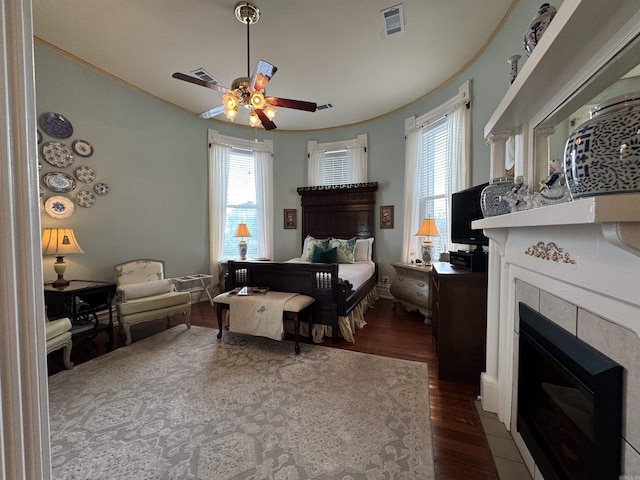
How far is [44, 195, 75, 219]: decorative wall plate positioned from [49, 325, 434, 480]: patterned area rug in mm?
1741

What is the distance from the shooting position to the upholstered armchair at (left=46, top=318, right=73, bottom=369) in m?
2.12

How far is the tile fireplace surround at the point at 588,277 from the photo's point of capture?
1.99 ft

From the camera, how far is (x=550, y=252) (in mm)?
1085

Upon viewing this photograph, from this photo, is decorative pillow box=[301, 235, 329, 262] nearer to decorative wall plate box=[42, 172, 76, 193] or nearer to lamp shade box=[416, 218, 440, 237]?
lamp shade box=[416, 218, 440, 237]

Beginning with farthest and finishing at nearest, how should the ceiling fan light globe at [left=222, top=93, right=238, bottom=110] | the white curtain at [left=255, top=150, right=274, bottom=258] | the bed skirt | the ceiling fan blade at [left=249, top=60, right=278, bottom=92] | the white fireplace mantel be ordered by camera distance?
the white curtain at [left=255, top=150, right=274, bottom=258], the bed skirt, the ceiling fan light globe at [left=222, top=93, right=238, bottom=110], the ceiling fan blade at [left=249, top=60, right=278, bottom=92], the white fireplace mantel

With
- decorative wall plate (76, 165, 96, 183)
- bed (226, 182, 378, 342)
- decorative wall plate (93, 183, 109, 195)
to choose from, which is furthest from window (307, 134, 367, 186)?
decorative wall plate (76, 165, 96, 183)

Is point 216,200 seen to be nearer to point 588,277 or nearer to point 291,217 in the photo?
point 291,217

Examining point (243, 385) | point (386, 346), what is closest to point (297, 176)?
point (386, 346)

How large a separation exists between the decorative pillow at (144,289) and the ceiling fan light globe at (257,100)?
2.42m

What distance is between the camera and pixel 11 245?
14.5 inches

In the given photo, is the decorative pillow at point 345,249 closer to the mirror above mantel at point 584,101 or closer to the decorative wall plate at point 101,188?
the mirror above mantel at point 584,101

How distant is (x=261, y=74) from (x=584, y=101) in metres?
2.17

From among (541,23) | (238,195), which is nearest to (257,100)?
(541,23)

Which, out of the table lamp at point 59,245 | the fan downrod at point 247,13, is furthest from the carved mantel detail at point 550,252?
the table lamp at point 59,245
